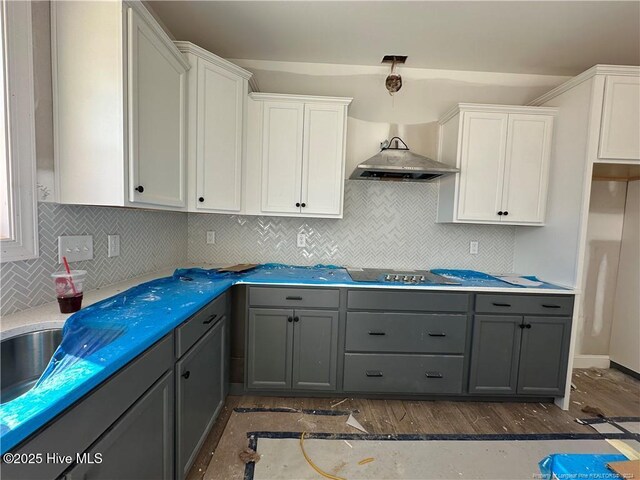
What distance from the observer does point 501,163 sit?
233cm

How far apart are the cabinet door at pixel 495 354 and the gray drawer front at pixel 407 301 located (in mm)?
203

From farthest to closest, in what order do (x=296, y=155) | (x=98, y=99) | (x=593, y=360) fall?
(x=593, y=360) → (x=296, y=155) → (x=98, y=99)

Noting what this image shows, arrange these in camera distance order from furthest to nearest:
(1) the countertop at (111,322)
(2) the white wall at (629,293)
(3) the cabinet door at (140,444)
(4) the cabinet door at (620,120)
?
(2) the white wall at (629,293), (4) the cabinet door at (620,120), (3) the cabinet door at (140,444), (1) the countertop at (111,322)

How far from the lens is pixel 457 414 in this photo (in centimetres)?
203

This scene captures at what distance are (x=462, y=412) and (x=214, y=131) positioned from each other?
2.83 meters

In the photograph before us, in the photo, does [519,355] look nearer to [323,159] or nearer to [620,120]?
[620,120]

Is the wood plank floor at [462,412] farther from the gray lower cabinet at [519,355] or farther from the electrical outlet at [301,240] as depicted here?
the electrical outlet at [301,240]

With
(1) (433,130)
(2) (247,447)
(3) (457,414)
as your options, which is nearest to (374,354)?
(3) (457,414)

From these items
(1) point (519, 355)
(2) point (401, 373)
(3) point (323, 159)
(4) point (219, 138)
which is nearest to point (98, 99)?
(4) point (219, 138)

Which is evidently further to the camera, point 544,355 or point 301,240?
point 301,240

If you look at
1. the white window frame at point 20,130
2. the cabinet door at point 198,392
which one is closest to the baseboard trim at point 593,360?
the cabinet door at point 198,392

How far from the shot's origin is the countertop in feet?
2.05

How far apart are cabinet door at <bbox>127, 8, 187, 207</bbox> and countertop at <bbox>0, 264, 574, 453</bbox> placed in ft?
1.72

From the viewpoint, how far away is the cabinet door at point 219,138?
78.5 inches
